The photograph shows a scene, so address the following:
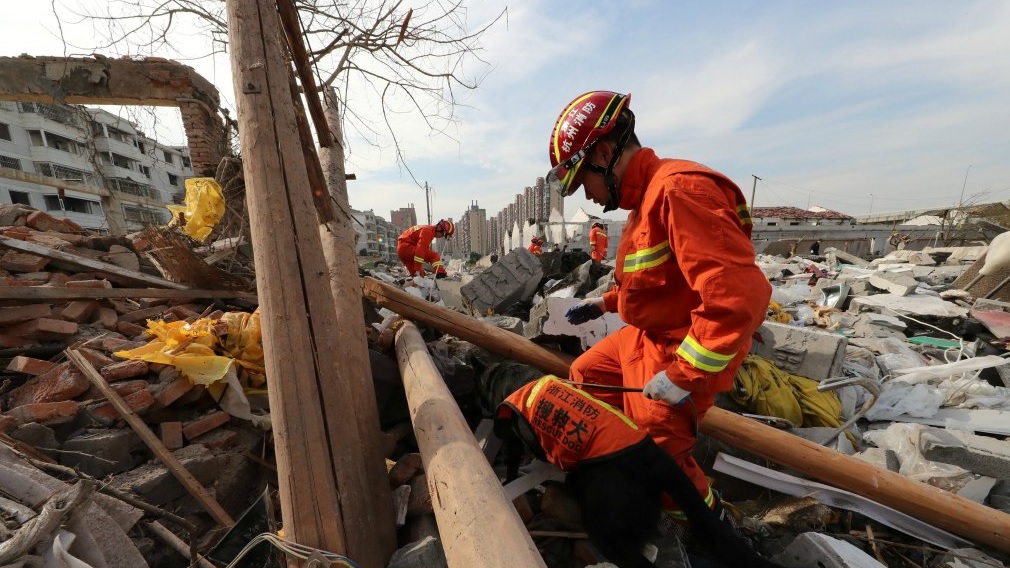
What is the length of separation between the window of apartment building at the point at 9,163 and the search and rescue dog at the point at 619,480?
42057 mm

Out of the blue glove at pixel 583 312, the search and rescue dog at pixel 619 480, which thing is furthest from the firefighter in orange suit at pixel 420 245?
the search and rescue dog at pixel 619 480

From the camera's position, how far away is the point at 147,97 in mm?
6512

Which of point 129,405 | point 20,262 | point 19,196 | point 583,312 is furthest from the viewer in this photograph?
point 19,196

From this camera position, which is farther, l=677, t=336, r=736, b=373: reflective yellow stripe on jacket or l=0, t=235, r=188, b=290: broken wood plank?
l=0, t=235, r=188, b=290: broken wood plank

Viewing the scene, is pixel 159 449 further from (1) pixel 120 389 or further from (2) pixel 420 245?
(2) pixel 420 245

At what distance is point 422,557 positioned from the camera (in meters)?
1.44

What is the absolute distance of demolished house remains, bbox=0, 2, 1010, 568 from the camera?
154 cm

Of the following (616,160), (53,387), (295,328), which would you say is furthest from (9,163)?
(616,160)

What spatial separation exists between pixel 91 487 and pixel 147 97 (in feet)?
23.9

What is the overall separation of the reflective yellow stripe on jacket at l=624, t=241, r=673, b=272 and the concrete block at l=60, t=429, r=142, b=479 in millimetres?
2885

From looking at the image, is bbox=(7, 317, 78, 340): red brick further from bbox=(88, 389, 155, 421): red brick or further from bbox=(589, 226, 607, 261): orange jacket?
bbox=(589, 226, 607, 261): orange jacket

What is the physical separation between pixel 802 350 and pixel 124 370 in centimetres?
473

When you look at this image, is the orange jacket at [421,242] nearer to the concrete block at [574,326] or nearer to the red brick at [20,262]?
the red brick at [20,262]

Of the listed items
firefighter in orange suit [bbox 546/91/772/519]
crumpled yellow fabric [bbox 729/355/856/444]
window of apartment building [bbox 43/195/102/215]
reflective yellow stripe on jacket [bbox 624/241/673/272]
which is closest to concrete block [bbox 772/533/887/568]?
firefighter in orange suit [bbox 546/91/772/519]
